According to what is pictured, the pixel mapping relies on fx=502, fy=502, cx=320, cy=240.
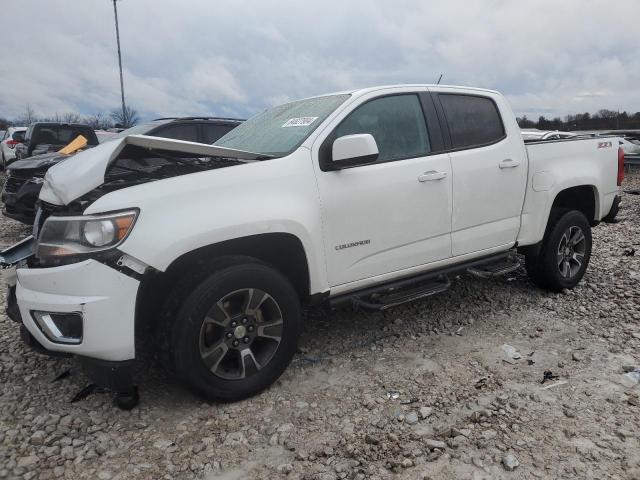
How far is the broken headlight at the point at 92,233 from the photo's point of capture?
8.16 ft

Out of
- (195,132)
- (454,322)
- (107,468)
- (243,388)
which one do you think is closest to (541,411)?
(454,322)

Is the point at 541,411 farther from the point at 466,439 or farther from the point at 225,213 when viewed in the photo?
the point at 225,213

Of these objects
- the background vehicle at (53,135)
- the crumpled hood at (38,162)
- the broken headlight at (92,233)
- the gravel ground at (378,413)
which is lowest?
the gravel ground at (378,413)

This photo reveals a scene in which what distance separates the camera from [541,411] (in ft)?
9.19

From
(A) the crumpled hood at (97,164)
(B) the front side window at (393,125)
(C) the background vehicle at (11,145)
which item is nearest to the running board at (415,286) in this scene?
(B) the front side window at (393,125)

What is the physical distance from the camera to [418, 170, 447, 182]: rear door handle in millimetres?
3448

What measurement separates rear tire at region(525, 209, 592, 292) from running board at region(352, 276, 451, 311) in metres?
1.30

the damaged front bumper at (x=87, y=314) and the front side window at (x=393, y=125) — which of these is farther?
the front side window at (x=393, y=125)

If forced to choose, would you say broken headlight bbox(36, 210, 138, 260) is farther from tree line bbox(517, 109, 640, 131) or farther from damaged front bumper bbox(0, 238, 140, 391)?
tree line bbox(517, 109, 640, 131)

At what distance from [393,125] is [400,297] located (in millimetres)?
1203

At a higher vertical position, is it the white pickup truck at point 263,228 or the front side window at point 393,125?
the front side window at point 393,125

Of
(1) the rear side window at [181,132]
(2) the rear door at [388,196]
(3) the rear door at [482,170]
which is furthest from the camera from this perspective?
(1) the rear side window at [181,132]

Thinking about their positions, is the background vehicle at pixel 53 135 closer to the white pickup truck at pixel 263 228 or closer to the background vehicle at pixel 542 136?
the white pickup truck at pixel 263 228

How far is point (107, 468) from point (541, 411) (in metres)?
2.30
